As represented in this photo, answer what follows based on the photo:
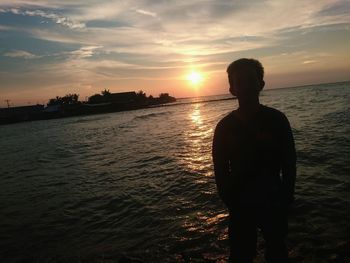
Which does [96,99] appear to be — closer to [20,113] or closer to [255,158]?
[20,113]

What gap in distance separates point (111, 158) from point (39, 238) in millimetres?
11382

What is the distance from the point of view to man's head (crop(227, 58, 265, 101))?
3.11 metres

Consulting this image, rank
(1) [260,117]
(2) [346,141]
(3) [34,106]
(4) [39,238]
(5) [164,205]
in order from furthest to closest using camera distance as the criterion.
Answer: (3) [34,106] → (2) [346,141] → (5) [164,205] → (4) [39,238] → (1) [260,117]

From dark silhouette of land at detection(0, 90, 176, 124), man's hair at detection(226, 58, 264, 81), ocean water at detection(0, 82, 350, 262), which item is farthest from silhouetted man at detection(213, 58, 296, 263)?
dark silhouette of land at detection(0, 90, 176, 124)

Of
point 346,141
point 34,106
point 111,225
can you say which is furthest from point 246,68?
point 34,106

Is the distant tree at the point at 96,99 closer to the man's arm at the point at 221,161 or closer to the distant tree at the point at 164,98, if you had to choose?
the distant tree at the point at 164,98

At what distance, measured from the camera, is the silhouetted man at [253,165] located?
3113 millimetres

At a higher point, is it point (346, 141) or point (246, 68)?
point (246, 68)

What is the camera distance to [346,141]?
52.5 ft

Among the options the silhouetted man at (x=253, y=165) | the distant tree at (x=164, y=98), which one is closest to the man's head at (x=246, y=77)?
the silhouetted man at (x=253, y=165)

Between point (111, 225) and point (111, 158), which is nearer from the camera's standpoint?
point (111, 225)

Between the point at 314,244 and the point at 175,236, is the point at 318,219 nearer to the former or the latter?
the point at 314,244

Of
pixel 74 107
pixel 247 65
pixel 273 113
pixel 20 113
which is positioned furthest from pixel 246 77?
pixel 20 113

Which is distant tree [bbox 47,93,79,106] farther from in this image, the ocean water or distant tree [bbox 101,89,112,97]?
the ocean water
